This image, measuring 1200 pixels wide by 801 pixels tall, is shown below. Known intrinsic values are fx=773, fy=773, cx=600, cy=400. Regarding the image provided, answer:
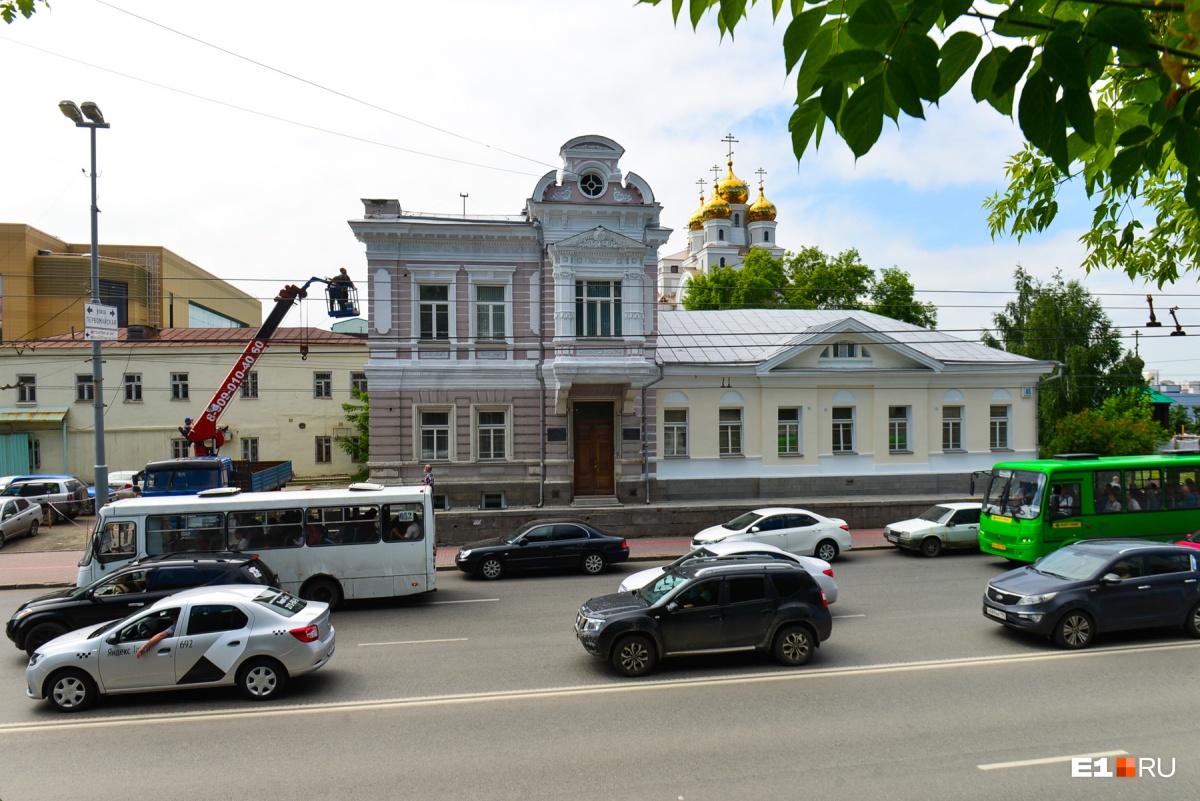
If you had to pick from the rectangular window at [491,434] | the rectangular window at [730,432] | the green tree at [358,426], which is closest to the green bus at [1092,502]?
the rectangular window at [730,432]

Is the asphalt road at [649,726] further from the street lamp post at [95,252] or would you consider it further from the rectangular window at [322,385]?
the rectangular window at [322,385]

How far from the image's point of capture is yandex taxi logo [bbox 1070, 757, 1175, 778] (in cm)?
753

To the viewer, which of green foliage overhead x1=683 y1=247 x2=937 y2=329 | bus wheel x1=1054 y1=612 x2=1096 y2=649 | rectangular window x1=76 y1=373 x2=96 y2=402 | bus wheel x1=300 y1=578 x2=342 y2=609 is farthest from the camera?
green foliage overhead x1=683 y1=247 x2=937 y2=329

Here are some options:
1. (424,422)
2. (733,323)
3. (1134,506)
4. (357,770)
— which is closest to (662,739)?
(357,770)

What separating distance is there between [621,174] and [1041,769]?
2153 centimetres

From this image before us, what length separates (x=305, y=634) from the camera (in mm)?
10367

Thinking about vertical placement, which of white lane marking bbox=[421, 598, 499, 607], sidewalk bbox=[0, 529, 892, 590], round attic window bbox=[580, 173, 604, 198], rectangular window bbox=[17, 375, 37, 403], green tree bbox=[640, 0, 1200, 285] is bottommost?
white lane marking bbox=[421, 598, 499, 607]

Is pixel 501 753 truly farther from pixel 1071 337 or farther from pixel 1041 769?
pixel 1071 337

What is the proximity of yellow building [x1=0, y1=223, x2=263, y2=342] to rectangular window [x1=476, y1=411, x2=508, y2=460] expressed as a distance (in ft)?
89.3

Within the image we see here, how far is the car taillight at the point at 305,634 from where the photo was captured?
1034 centimetres

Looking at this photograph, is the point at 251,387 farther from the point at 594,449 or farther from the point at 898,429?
the point at 898,429

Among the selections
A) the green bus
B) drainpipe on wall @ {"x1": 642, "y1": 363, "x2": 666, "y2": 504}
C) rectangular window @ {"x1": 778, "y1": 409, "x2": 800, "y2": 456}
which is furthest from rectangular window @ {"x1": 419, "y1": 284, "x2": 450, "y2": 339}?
the green bus

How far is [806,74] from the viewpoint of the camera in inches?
79.0

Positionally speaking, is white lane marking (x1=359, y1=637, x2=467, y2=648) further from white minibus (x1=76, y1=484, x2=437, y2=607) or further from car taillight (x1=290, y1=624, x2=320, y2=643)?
white minibus (x1=76, y1=484, x2=437, y2=607)
